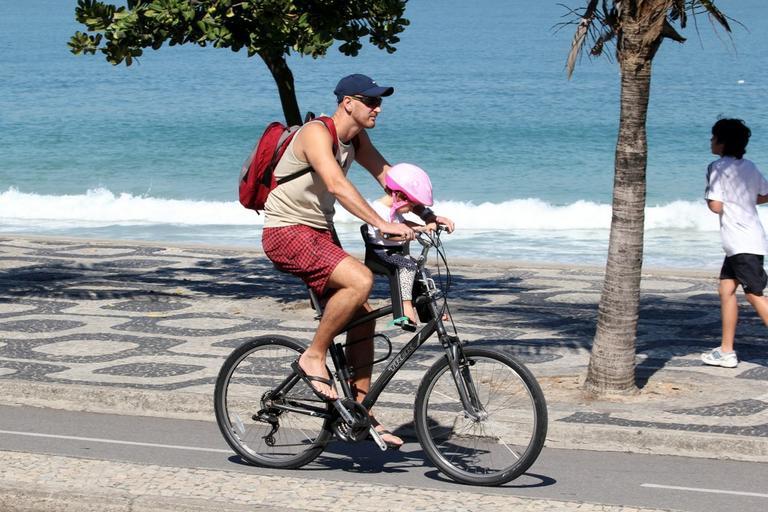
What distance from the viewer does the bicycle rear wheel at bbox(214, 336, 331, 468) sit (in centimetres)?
684

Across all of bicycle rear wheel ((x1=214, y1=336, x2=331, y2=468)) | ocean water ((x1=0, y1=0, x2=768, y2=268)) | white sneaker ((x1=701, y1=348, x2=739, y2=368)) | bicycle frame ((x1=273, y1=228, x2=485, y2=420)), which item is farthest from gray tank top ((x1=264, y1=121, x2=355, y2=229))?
white sneaker ((x1=701, y1=348, x2=739, y2=368))

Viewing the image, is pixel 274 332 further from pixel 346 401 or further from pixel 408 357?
pixel 408 357

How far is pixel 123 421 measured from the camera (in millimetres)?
8219

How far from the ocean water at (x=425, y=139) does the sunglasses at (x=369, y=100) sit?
95.6 inches

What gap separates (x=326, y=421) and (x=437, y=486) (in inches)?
24.8

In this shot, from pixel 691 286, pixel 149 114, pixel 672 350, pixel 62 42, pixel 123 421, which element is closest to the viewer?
pixel 123 421

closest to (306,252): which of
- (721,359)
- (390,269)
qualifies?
(390,269)

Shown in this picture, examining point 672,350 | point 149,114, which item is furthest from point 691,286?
point 149,114

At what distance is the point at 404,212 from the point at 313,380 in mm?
919

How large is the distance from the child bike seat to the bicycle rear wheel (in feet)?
1.87

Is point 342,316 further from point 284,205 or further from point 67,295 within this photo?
point 67,295

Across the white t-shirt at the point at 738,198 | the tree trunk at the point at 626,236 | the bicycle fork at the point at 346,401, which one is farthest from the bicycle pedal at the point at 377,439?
the white t-shirt at the point at 738,198

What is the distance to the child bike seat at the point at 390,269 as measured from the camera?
647 cm

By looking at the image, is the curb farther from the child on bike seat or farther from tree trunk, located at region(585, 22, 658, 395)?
the child on bike seat
